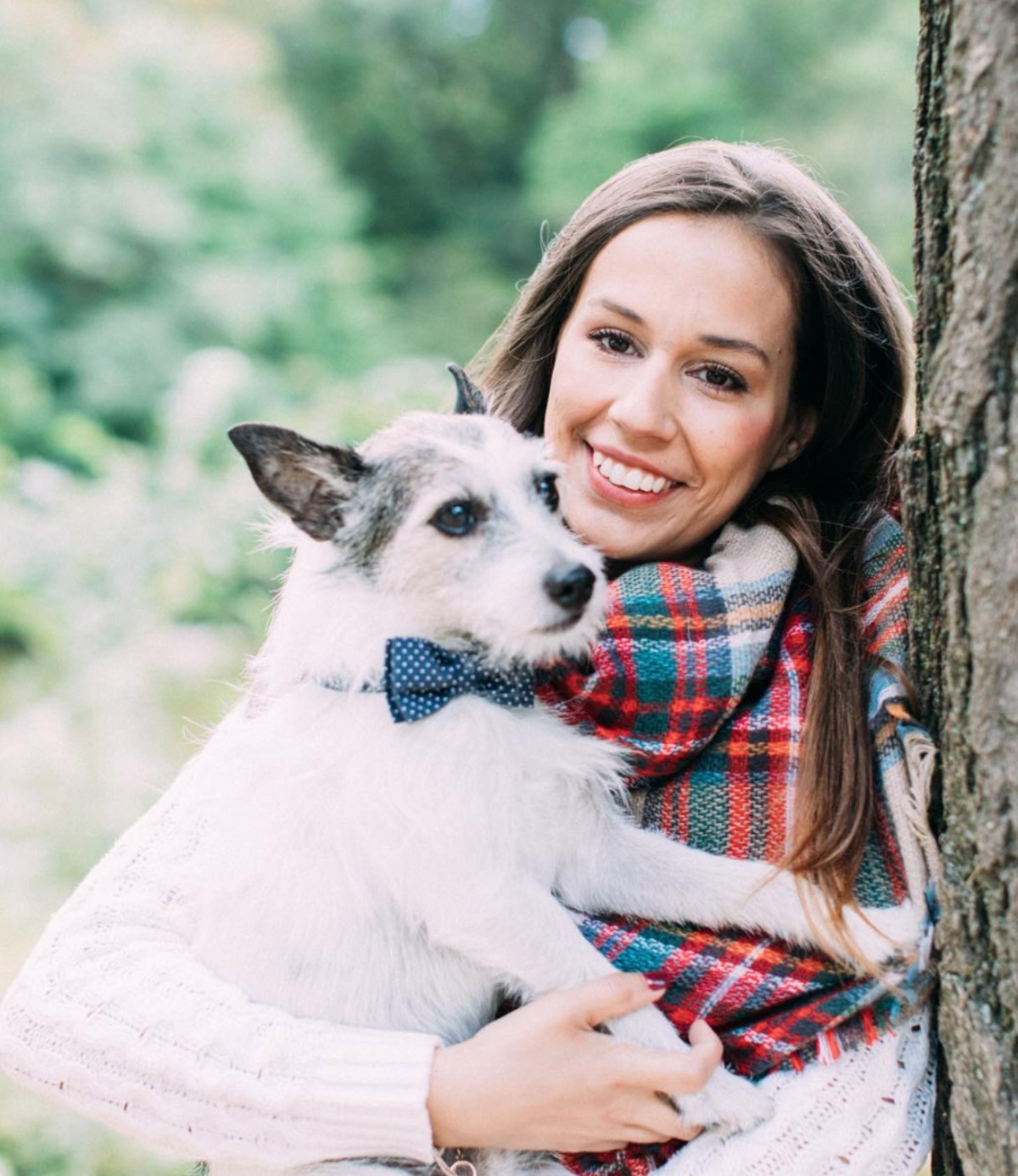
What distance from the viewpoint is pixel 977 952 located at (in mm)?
1677

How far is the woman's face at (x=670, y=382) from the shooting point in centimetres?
238

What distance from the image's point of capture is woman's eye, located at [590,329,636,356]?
8.16 feet

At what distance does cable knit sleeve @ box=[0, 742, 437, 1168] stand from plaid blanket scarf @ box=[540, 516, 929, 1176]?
1.51ft

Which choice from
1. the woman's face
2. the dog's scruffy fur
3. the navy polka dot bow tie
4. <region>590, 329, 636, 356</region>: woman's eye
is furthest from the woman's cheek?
the navy polka dot bow tie

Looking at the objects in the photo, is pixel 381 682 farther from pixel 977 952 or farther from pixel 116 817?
pixel 116 817

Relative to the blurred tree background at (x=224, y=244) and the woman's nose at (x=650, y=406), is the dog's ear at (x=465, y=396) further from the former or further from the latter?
the blurred tree background at (x=224, y=244)

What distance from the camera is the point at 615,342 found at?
2504 millimetres

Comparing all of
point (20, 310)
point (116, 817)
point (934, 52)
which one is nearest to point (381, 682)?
point (934, 52)

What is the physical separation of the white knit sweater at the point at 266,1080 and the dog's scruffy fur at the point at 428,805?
3.2 inches

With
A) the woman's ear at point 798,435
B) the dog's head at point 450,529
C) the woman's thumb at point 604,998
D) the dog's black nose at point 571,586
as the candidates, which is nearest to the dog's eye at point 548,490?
the dog's head at point 450,529

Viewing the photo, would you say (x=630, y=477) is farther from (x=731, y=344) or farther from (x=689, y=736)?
(x=689, y=736)

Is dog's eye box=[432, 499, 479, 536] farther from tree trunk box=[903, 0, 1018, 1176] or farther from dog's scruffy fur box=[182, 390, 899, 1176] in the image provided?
tree trunk box=[903, 0, 1018, 1176]

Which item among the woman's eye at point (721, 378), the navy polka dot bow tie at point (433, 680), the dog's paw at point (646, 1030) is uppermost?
the woman's eye at point (721, 378)

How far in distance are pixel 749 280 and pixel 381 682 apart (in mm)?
1192
